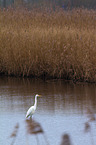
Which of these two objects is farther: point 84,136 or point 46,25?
point 46,25

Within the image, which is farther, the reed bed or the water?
the reed bed

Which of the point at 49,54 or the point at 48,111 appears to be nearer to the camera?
the point at 48,111

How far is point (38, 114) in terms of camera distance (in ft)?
17.4

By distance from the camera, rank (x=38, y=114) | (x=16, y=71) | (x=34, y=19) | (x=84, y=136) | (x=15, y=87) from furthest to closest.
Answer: (x=34, y=19), (x=16, y=71), (x=15, y=87), (x=38, y=114), (x=84, y=136)

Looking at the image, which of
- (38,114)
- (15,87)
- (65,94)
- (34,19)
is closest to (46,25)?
(34,19)

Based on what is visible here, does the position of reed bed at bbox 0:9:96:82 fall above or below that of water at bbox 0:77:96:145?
above

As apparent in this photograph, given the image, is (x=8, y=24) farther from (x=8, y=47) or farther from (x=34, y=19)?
(x=8, y=47)

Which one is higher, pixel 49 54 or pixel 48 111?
pixel 49 54

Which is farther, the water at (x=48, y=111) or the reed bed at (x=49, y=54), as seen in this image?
the reed bed at (x=49, y=54)

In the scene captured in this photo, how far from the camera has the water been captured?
13.5 ft

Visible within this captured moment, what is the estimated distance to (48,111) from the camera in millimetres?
5477

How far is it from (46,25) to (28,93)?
420 cm

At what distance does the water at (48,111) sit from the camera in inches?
163

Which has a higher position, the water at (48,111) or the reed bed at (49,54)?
the reed bed at (49,54)
